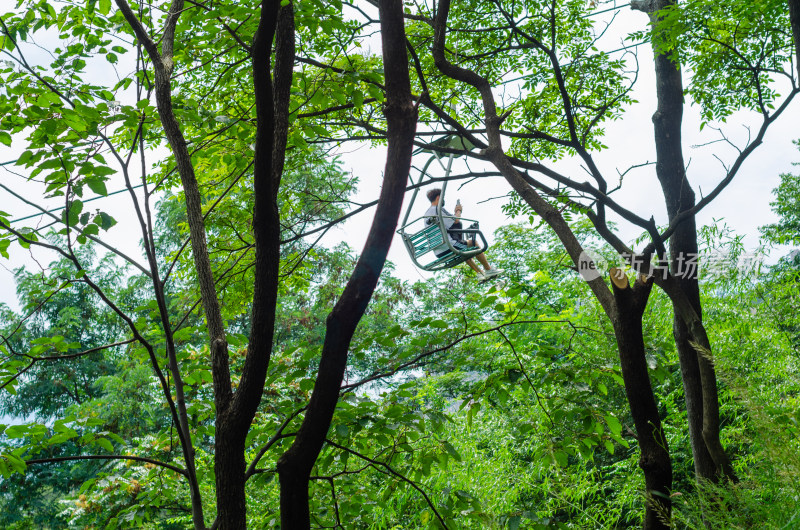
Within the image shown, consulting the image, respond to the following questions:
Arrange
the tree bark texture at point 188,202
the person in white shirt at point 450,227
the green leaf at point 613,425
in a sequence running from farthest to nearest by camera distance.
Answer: the person in white shirt at point 450,227, the green leaf at point 613,425, the tree bark texture at point 188,202

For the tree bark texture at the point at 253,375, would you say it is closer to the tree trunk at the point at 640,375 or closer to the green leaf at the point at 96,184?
the green leaf at the point at 96,184

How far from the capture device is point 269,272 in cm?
179

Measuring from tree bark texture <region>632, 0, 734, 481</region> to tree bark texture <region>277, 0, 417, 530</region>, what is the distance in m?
2.29

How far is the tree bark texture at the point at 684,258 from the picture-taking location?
356 cm

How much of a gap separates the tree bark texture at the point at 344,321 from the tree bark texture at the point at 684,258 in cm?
229

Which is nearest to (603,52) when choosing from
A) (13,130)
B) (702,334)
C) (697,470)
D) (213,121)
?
(702,334)

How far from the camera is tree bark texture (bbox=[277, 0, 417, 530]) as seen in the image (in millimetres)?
1777

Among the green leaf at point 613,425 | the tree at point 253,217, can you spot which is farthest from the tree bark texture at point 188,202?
the green leaf at point 613,425

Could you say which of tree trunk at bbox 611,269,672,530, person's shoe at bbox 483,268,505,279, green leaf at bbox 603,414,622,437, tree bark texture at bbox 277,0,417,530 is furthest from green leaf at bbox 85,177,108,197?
person's shoe at bbox 483,268,505,279

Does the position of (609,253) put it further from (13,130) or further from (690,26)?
(13,130)

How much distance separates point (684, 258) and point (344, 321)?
10.6ft

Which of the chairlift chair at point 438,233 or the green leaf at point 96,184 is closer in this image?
the green leaf at point 96,184

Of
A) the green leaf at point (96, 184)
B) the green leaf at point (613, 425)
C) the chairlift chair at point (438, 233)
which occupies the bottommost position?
the green leaf at point (613, 425)

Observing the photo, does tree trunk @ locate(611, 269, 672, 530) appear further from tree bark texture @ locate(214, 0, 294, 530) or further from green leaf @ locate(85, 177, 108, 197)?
green leaf @ locate(85, 177, 108, 197)
